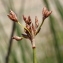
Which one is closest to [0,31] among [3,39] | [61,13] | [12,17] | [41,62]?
[3,39]

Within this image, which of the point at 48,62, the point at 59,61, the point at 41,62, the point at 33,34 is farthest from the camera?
the point at 41,62

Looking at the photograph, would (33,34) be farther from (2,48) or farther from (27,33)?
(2,48)

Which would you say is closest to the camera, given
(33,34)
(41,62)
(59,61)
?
(33,34)

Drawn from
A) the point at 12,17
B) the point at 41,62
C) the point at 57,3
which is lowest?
the point at 41,62

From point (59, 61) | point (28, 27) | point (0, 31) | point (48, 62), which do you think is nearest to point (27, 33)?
point (28, 27)

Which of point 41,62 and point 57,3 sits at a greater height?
point 57,3

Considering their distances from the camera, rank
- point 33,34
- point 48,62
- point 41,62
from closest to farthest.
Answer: point 33,34
point 48,62
point 41,62

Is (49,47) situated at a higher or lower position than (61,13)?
lower

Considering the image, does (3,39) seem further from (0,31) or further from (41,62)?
(41,62)

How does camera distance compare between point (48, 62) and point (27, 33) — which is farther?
point (48, 62)
